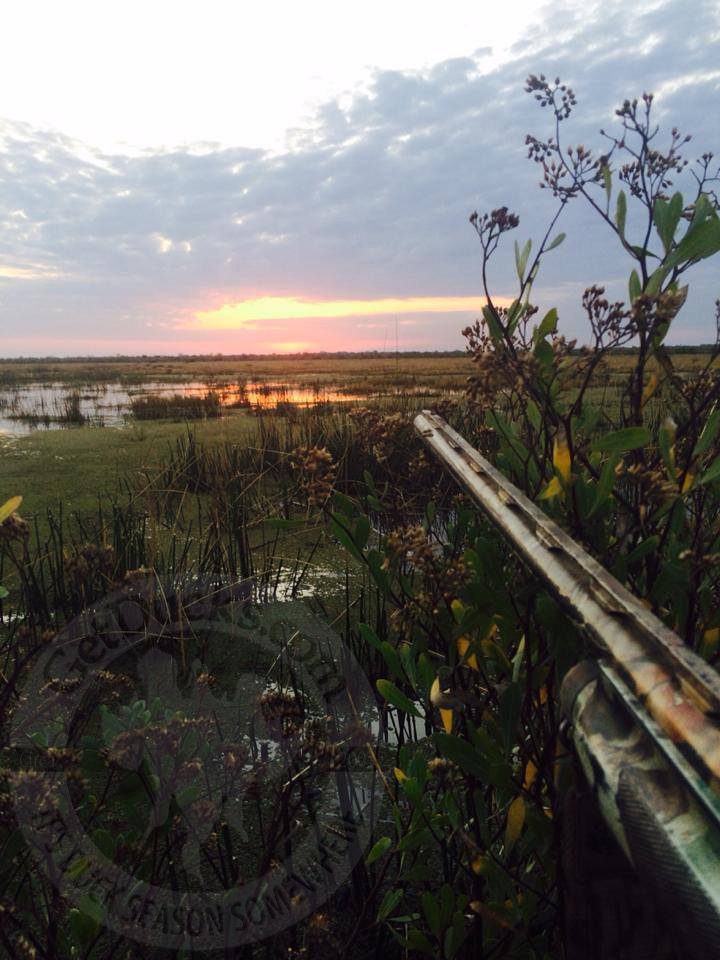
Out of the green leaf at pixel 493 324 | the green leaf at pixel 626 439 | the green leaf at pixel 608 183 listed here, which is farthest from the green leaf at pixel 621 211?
the green leaf at pixel 626 439

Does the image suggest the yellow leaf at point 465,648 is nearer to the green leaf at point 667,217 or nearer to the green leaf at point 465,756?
the green leaf at point 465,756

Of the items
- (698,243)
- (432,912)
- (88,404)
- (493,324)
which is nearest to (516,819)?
(432,912)

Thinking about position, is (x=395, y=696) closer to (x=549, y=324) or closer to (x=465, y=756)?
(x=465, y=756)

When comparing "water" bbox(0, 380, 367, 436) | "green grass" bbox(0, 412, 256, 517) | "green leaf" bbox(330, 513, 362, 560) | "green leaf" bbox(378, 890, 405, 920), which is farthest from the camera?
"water" bbox(0, 380, 367, 436)

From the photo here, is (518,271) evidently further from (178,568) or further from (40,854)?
(178,568)

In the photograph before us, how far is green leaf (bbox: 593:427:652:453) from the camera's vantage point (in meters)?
0.83

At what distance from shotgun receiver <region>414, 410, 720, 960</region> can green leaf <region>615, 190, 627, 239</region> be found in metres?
0.55

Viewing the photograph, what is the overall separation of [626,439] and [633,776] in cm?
55

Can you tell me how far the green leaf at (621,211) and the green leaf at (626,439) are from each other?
346 mm

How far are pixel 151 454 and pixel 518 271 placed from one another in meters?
5.68

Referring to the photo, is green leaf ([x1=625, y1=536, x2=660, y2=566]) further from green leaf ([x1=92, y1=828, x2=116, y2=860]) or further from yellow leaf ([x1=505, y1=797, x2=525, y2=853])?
green leaf ([x1=92, y1=828, x2=116, y2=860])

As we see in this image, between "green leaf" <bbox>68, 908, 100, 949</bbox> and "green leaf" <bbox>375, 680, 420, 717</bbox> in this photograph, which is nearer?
"green leaf" <bbox>68, 908, 100, 949</bbox>

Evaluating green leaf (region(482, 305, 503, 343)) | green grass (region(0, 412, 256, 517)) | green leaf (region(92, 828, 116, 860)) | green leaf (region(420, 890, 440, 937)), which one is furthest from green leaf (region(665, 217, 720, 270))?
green grass (region(0, 412, 256, 517))

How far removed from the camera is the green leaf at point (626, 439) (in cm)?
83
